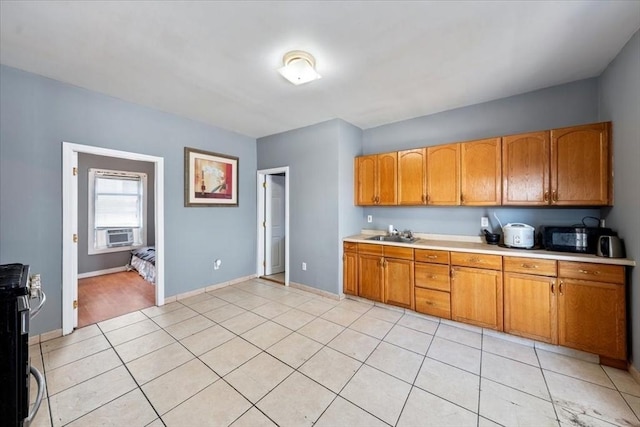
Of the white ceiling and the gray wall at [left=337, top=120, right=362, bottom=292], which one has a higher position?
the white ceiling

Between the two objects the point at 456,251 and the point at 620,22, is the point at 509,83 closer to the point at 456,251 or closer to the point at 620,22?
the point at 620,22

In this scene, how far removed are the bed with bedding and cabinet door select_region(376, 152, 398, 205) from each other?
3.94 m

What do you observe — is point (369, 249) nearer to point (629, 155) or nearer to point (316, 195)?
point (316, 195)

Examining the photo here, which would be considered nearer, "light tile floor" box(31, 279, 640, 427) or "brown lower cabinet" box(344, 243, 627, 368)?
"light tile floor" box(31, 279, 640, 427)

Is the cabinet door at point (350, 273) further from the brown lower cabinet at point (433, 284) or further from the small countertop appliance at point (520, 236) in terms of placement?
the small countertop appliance at point (520, 236)

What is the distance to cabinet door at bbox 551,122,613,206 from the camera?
2.28 meters

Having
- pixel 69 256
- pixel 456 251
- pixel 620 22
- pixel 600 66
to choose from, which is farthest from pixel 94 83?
pixel 600 66

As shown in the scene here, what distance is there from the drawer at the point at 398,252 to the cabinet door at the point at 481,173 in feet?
2.82

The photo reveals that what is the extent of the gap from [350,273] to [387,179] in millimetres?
1460

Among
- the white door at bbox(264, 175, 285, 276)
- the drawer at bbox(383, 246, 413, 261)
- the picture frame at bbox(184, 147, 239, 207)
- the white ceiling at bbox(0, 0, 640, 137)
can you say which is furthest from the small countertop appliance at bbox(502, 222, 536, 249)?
the picture frame at bbox(184, 147, 239, 207)

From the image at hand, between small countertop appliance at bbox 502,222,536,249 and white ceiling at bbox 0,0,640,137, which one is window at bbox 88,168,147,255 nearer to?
white ceiling at bbox 0,0,640,137

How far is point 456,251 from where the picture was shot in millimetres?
2773

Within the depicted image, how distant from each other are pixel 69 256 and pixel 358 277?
3.37 m

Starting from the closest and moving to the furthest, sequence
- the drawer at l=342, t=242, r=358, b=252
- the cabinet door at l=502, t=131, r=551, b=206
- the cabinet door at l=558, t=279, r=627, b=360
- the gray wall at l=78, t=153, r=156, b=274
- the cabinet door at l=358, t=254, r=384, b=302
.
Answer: the cabinet door at l=558, t=279, r=627, b=360 → the cabinet door at l=502, t=131, r=551, b=206 → the cabinet door at l=358, t=254, r=384, b=302 → the drawer at l=342, t=242, r=358, b=252 → the gray wall at l=78, t=153, r=156, b=274
